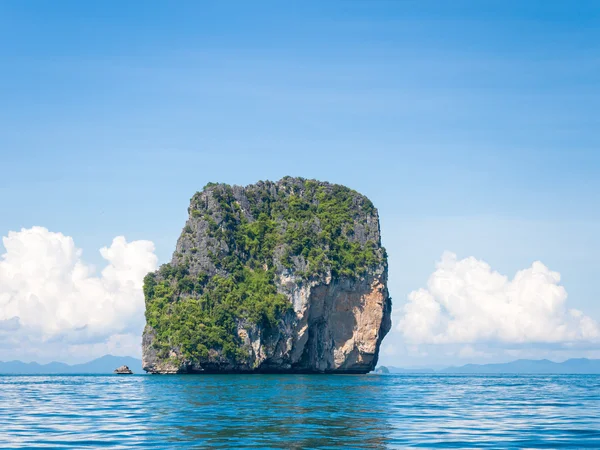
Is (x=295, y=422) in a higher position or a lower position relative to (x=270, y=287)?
lower

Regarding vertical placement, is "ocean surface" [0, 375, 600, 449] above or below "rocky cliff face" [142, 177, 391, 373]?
below

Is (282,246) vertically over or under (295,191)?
under

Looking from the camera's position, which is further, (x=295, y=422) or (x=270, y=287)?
(x=270, y=287)

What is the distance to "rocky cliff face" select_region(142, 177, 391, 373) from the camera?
363 feet

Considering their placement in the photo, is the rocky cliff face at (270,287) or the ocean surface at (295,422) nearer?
the ocean surface at (295,422)

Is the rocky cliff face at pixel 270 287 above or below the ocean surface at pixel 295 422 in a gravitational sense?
above

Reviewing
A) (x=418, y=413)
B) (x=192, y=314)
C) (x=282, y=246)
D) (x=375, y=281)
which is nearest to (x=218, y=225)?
(x=282, y=246)

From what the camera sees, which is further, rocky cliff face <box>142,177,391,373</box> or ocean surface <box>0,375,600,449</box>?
rocky cliff face <box>142,177,391,373</box>

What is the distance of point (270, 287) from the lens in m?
121

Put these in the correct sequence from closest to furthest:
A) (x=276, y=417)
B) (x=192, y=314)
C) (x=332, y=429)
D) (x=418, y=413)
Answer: (x=332, y=429)
(x=276, y=417)
(x=418, y=413)
(x=192, y=314)

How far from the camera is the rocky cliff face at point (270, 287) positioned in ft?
363

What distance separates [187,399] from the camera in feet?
165

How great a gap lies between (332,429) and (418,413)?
10.2 m

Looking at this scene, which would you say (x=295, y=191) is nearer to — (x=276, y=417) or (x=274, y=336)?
(x=274, y=336)
